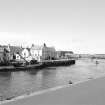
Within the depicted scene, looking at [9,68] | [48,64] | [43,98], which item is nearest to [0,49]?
[9,68]

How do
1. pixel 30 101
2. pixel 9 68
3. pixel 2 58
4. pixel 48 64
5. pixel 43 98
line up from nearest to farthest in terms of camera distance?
pixel 30 101
pixel 43 98
pixel 9 68
pixel 2 58
pixel 48 64

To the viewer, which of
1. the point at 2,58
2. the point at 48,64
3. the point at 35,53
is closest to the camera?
the point at 2,58

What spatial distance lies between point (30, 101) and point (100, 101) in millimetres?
3249

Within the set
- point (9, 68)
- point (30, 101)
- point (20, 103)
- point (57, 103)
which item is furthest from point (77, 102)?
point (9, 68)

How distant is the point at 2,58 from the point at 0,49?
3.63 meters

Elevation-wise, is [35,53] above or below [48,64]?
above

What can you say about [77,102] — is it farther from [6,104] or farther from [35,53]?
[35,53]

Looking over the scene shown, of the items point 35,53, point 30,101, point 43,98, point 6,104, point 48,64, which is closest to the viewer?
point 6,104

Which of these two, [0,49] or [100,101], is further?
[0,49]

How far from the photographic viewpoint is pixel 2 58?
51688 millimetres

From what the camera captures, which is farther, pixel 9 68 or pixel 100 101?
pixel 9 68

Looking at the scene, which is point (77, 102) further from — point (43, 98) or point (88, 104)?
point (43, 98)

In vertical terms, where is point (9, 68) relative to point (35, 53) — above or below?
below

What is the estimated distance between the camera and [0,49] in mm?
52969
